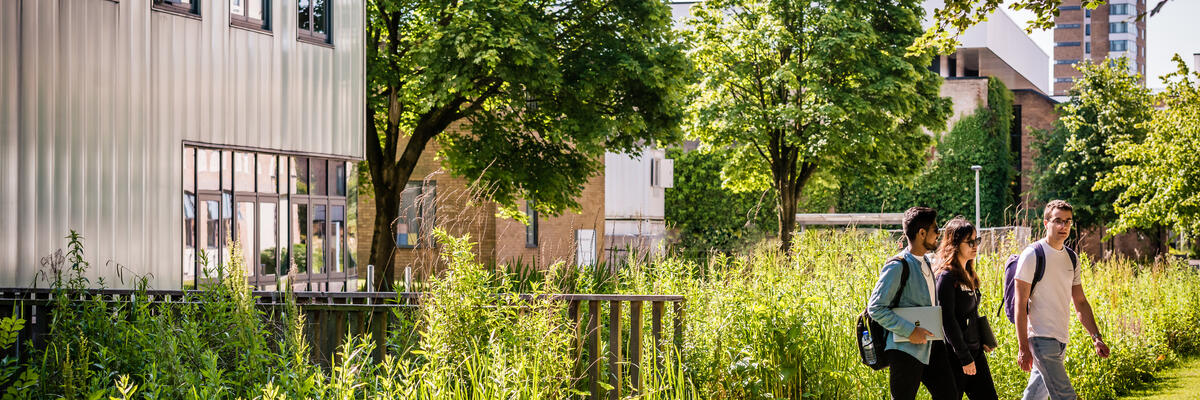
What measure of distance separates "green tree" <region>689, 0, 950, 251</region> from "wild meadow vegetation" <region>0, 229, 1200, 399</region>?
61.4ft

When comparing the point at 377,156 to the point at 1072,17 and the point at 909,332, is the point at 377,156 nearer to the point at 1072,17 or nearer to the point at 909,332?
Answer: the point at 909,332

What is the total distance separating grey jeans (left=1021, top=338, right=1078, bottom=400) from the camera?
766 centimetres

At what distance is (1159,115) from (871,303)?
14.1 meters

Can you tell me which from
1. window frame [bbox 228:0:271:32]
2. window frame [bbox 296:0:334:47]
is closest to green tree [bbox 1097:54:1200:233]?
window frame [bbox 296:0:334:47]

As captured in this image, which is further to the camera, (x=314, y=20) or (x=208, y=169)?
(x=314, y=20)

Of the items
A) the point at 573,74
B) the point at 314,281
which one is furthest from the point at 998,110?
the point at 314,281

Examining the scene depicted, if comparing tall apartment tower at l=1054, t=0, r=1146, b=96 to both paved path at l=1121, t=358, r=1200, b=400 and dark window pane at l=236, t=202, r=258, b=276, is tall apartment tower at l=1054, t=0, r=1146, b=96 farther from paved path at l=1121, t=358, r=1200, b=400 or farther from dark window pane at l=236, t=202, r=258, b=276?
dark window pane at l=236, t=202, r=258, b=276

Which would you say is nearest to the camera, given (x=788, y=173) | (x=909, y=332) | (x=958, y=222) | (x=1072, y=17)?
(x=909, y=332)

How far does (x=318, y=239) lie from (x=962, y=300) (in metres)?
15.5

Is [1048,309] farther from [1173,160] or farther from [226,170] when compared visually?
[226,170]

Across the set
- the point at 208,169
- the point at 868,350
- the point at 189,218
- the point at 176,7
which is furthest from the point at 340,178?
the point at 868,350

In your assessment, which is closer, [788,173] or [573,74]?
[573,74]

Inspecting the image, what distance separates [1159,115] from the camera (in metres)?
18.8

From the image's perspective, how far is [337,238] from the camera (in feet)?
70.7
